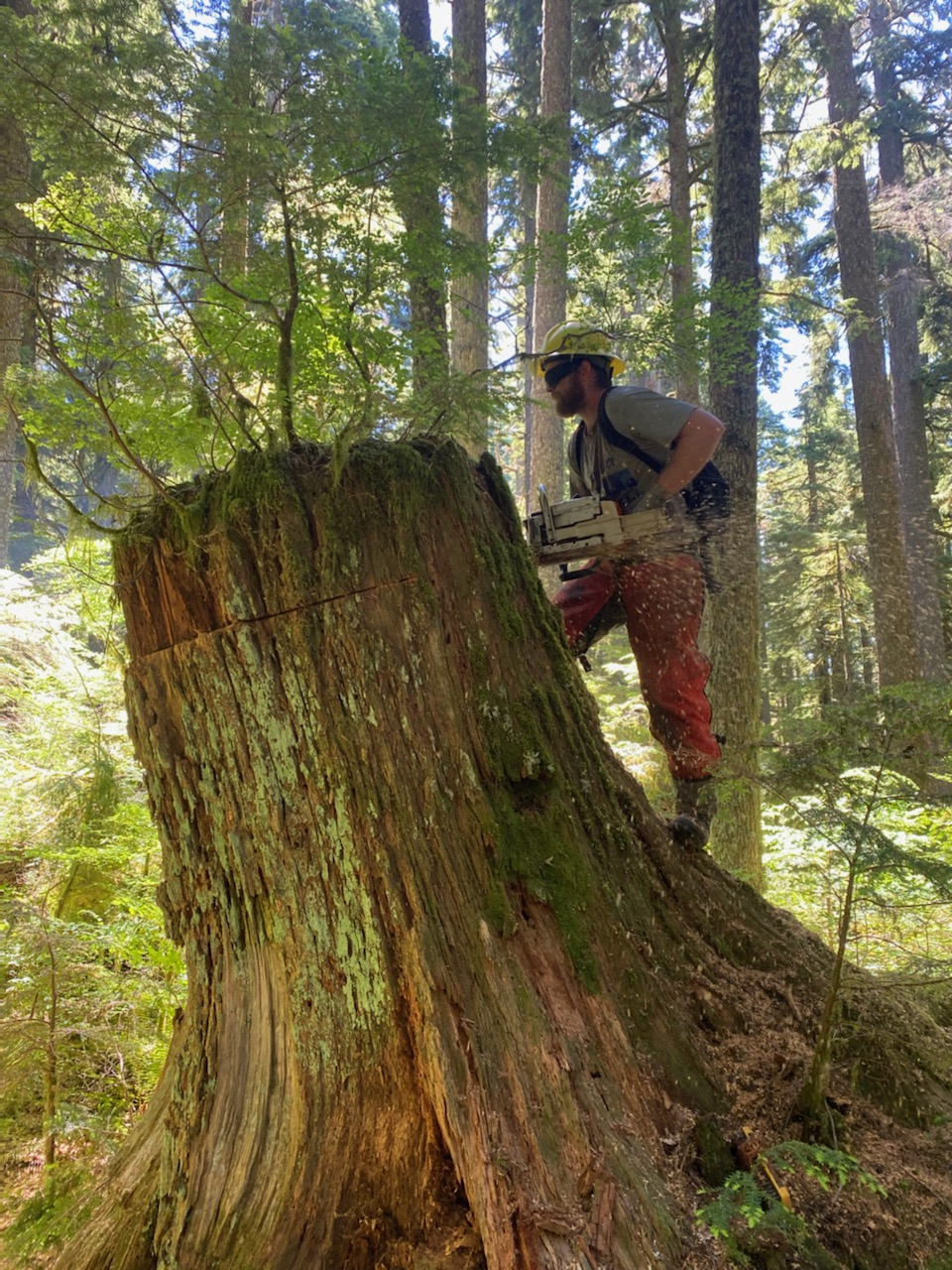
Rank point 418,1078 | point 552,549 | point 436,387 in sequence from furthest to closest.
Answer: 1. point 552,549
2. point 436,387
3. point 418,1078

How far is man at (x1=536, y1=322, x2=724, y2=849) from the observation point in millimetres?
3484

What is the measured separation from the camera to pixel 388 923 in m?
1.88

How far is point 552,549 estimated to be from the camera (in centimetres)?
345

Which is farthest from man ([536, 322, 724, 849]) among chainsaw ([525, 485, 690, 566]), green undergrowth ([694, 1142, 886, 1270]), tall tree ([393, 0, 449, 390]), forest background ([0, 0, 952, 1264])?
green undergrowth ([694, 1142, 886, 1270])

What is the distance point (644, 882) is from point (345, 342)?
2.87 metres

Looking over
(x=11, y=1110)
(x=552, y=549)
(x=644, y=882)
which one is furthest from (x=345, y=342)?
(x=11, y=1110)

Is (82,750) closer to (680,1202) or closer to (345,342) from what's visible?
(345,342)

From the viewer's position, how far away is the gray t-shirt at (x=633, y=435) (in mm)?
3533

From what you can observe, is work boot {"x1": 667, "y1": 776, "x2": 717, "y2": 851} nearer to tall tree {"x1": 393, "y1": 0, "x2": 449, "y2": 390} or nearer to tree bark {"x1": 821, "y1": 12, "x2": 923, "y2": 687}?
tall tree {"x1": 393, "y1": 0, "x2": 449, "y2": 390}

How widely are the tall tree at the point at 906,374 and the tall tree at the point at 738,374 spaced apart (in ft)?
26.0

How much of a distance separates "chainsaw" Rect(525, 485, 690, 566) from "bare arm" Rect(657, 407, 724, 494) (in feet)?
0.83

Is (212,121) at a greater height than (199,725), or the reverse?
(212,121)

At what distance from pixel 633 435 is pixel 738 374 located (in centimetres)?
299

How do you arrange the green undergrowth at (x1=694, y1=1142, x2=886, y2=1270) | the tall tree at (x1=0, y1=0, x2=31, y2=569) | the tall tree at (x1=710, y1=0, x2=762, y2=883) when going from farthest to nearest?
the tall tree at (x1=710, y1=0, x2=762, y2=883)
the tall tree at (x1=0, y1=0, x2=31, y2=569)
the green undergrowth at (x1=694, y1=1142, x2=886, y2=1270)
